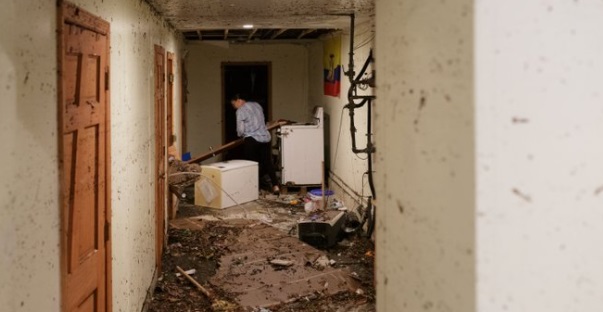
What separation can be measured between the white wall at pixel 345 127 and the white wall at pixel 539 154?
4.83 m

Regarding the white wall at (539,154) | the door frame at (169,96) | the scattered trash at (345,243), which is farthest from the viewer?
the door frame at (169,96)

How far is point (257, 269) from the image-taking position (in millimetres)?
5504

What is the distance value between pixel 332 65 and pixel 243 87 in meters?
3.20

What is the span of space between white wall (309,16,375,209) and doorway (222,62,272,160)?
1256 millimetres

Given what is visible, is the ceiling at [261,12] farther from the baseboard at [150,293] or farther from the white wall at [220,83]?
→ the white wall at [220,83]

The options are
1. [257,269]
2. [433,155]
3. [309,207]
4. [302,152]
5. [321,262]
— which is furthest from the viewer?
[302,152]

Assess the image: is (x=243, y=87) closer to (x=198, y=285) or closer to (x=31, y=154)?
(x=198, y=285)

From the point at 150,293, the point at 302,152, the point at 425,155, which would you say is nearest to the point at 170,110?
the point at 150,293

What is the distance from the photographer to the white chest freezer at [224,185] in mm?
8078

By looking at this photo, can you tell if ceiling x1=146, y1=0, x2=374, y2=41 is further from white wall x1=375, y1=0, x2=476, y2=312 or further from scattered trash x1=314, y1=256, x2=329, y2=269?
white wall x1=375, y1=0, x2=476, y2=312

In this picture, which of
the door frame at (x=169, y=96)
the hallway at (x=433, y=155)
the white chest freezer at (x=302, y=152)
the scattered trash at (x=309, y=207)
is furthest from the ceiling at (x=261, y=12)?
the scattered trash at (x=309, y=207)

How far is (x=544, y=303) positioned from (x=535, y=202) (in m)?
0.23

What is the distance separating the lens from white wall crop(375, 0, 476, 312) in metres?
1.26

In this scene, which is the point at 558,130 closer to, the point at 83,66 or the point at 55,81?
the point at 55,81
